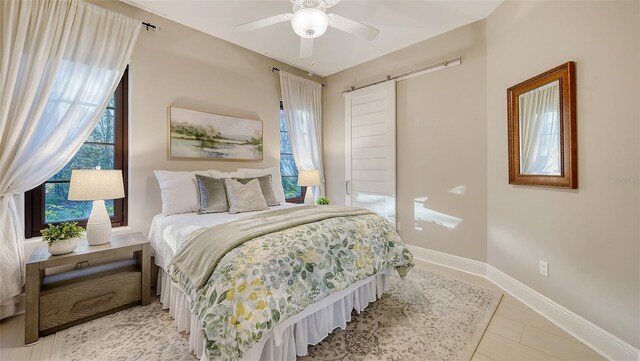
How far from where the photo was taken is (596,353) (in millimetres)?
1724

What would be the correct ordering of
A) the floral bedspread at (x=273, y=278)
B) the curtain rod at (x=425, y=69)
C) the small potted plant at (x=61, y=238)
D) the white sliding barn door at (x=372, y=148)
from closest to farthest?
1. the floral bedspread at (x=273, y=278)
2. the small potted plant at (x=61, y=238)
3. the curtain rod at (x=425, y=69)
4. the white sliding barn door at (x=372, y=148)

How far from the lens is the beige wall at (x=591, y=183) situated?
63.3 inches

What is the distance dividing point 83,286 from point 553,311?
3.63 m

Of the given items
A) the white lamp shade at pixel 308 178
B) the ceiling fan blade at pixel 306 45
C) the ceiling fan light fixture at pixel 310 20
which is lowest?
the white lamp shade at pixel 308 178

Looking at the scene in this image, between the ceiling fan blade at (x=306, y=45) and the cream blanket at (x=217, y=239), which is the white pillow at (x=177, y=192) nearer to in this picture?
the cream blanket at (x=217, y=239)

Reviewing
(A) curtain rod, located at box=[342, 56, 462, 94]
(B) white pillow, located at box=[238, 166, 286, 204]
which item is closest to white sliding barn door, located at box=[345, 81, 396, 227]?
(A) curtain rod, located at box=[342, 56, 462, 94]

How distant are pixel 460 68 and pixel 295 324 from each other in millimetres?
3209

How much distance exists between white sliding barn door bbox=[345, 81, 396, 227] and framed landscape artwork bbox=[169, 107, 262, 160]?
1.45 meters

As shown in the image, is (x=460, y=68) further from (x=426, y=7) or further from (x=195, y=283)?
(x=195, y=283)

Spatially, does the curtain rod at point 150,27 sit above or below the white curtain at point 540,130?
above

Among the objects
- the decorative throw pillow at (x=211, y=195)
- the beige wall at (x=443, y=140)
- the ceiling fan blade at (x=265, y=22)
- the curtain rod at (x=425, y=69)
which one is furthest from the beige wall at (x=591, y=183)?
the decorative throw pillow at (x=211, y=195)

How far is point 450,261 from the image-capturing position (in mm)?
3232

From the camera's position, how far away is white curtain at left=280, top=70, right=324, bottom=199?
13.1ft

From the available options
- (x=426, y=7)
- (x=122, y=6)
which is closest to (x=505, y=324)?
(x=426, y=7)
